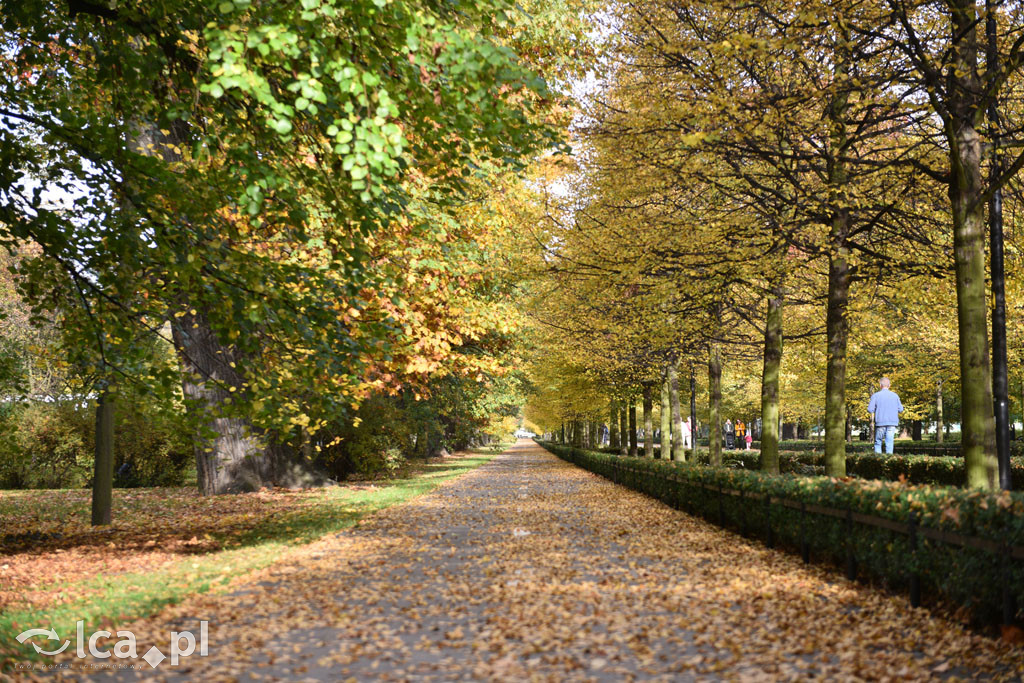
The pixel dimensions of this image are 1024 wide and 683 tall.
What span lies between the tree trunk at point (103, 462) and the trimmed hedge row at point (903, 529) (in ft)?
30.6

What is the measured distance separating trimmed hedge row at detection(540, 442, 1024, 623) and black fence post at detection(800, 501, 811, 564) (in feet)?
0.04

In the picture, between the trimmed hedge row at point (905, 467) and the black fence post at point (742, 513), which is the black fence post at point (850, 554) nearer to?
the black fence post at point (742, 513)

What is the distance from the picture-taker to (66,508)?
16281mm

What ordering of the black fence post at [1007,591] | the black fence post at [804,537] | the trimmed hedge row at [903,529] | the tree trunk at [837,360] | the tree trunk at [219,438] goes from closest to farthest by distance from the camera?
1. the black fence post at [1007,591]
2. the trimmed hedge row at [903,529]
3. the black fence post at [804,537]
4. the tree trunk at [837,360]
5. the tree trunk at [219,438]

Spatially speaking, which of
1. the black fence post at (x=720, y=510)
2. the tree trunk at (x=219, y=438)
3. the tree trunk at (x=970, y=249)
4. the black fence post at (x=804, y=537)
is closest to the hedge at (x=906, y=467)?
the black fence post at (x=720, y=510)

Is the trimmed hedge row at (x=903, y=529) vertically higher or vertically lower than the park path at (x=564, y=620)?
higher

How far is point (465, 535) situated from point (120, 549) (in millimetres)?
4531

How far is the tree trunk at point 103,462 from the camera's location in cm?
1269

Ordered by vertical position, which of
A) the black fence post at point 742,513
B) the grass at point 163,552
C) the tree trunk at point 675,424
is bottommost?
the grass at point 163,552

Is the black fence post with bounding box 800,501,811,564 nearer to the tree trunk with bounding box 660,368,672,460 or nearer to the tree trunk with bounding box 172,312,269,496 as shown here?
the tree trunk with bounding box 172,312,269,496

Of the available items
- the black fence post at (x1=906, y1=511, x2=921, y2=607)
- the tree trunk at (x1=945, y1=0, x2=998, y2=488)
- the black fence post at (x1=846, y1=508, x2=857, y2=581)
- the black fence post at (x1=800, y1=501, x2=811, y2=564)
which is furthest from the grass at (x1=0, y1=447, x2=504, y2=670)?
the tree trunk at (x1=945, y1=0, x2=998, y2=488)

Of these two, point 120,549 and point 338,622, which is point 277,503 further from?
point 338,622

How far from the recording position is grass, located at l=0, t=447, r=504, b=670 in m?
6.82

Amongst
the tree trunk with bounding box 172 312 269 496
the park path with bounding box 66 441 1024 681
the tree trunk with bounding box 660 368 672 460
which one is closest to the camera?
the park path with bounding box 66 441 1024 681
